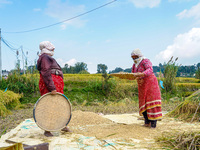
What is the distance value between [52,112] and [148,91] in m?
1.72

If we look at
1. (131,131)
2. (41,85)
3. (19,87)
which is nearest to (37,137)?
(41,85)

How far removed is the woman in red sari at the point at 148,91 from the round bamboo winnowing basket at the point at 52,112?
137 centimetres

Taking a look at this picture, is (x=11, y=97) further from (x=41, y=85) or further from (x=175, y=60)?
(x=175, y=60)

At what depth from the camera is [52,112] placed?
325 cm

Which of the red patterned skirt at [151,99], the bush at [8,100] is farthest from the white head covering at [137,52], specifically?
the bush at [8,100]

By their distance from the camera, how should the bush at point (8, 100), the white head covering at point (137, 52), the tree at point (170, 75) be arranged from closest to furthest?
1. the white head covering at point (137, 52)
2. the bush at point (8, 100)
3. the tree at point (170, 75)

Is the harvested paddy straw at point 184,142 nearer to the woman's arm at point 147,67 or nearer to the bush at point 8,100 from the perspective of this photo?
the woman's arm at point 147,67

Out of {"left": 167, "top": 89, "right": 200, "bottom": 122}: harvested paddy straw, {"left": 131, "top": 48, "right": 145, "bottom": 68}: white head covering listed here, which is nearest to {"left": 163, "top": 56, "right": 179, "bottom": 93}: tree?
{"left": 167, "top": 89, "right": 200, "bottom": 122}: harvested paddy straw

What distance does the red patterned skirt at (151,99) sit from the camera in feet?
11.7

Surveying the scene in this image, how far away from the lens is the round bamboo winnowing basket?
10.3 ft

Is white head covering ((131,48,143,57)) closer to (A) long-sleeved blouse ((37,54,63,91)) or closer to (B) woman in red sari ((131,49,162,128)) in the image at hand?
(B) woman in red sari ((131,49,162,128))

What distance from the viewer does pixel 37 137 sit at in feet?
10.5

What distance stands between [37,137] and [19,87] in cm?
658

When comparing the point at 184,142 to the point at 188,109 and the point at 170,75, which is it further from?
the point at 170,75
